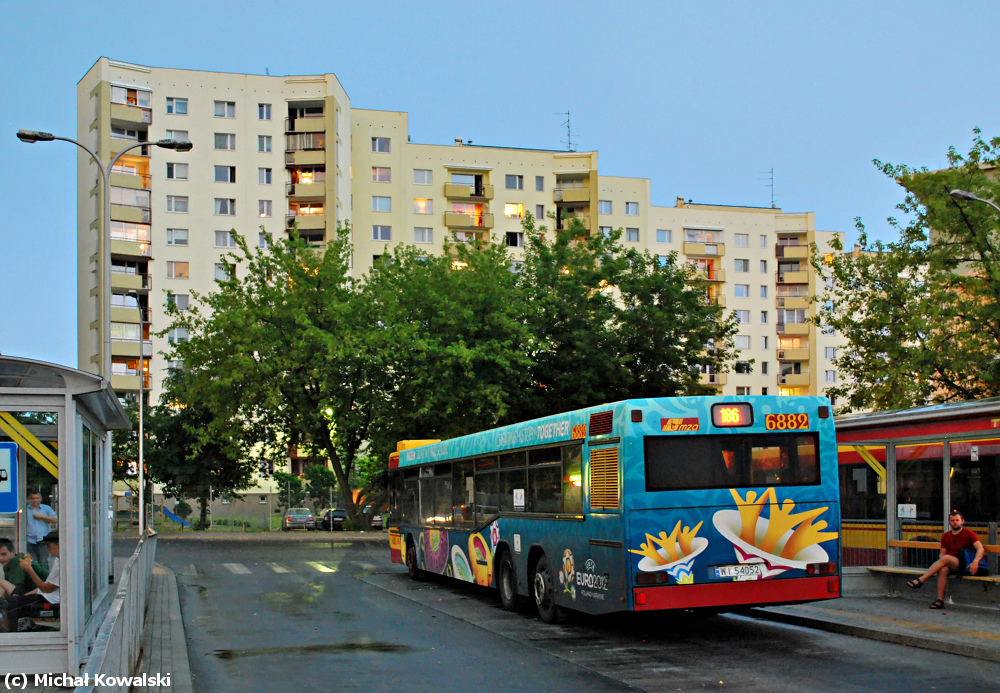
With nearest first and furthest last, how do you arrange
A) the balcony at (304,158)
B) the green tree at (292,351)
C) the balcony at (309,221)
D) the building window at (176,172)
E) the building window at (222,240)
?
the green tree at (292,351)
the building window at (176,172)
the building window at (222,240)
the balcony at (309,221)
the balcony at (304,158)

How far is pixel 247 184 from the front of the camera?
249 ft

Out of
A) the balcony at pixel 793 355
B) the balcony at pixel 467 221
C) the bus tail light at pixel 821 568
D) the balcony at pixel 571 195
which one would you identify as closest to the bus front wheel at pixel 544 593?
the bus tail light at pixel 821 568

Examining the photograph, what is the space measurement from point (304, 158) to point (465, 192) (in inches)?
523

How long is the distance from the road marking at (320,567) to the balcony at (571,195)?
6213 cm

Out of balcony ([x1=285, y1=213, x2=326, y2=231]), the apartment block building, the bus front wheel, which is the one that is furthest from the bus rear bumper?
balcony ([x1=285, y1=213, x2=326, y2=231])

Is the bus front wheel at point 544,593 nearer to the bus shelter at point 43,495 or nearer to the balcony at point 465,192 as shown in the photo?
the bus shelter at point 43,495

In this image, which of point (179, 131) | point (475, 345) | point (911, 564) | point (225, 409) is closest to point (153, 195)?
point (179, 131)

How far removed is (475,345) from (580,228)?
8.35m

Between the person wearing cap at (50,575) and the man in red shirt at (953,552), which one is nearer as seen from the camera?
the person wearing cap at (50,575)

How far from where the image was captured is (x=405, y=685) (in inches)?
395

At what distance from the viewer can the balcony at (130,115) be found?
72250 millimetres

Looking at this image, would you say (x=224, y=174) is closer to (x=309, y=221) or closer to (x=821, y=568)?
(x=309, y=221)

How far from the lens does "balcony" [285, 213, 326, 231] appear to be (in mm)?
75562

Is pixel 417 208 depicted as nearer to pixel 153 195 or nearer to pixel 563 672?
pixel 153 195
